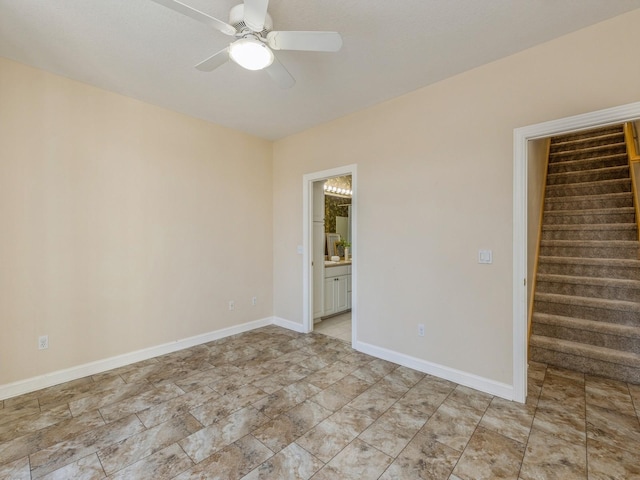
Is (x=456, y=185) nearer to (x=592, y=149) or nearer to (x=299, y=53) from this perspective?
(x=299, y=53)

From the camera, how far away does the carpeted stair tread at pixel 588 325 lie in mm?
2742

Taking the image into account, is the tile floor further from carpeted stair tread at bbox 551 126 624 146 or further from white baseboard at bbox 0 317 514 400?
carpeted stair tread at bbox 551 126 624 146

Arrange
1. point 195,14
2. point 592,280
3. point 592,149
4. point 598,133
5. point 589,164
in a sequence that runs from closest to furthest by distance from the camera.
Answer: point 195,14
point 592,280
point 589,164
point 592,149
point 598,133

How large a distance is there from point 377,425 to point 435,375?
99cm

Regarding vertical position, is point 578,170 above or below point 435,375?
above

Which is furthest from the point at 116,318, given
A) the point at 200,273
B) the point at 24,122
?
the point at 24,122

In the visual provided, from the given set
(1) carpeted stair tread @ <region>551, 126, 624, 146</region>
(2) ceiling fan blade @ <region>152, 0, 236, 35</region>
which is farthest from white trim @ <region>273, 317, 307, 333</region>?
(1) carpeted stair tread @ <region>551, 126, 624, 146</region>

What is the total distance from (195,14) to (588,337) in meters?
4.21

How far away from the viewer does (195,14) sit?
57.8 inches

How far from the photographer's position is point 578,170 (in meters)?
4.38

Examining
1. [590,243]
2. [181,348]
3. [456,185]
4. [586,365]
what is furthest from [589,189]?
[181,348]

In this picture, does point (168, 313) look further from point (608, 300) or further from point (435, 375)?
point (608, 300)

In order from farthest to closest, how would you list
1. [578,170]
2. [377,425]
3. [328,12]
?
[578,170] < [377,425] < [328,12]

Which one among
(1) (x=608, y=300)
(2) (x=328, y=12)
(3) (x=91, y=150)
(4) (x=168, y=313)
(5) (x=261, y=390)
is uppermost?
(2) (x=328, y=12)
